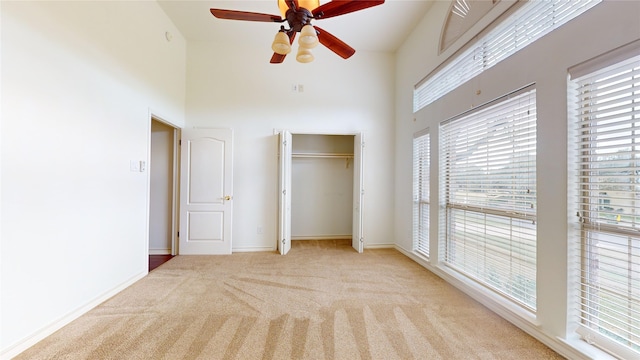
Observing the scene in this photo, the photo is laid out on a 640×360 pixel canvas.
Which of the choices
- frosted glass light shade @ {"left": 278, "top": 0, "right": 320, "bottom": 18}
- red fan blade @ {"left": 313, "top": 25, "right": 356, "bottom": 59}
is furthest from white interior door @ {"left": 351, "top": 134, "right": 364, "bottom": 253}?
frosted glass light shade @ {"left": 278, "top": 0, "right": 320, "bottom": 18}

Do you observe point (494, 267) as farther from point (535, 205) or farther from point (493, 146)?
point (493, 146)

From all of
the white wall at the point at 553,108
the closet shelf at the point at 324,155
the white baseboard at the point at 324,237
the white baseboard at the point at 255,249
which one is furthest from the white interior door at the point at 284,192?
the white wall at the point at 553,108

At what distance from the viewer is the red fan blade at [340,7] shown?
1.72 m

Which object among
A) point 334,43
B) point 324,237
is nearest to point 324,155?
point 324,237

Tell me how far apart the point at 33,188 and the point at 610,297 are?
399 centimetres

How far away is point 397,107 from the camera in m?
4.22

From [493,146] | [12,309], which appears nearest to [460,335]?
[493,146]

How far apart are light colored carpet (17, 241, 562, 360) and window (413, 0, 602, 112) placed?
7.85 feet

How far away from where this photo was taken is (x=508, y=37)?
2121 millimetres

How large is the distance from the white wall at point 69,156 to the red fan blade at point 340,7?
2121mm

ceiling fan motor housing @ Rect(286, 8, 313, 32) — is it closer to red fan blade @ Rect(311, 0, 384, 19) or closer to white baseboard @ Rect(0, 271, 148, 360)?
red fan blade @ Rect(311, 0, 384, 19)

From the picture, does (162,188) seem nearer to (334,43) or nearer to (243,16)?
(243,16)

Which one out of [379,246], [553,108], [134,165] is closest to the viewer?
[553,108]

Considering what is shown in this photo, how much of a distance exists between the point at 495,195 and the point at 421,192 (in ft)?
4.35
